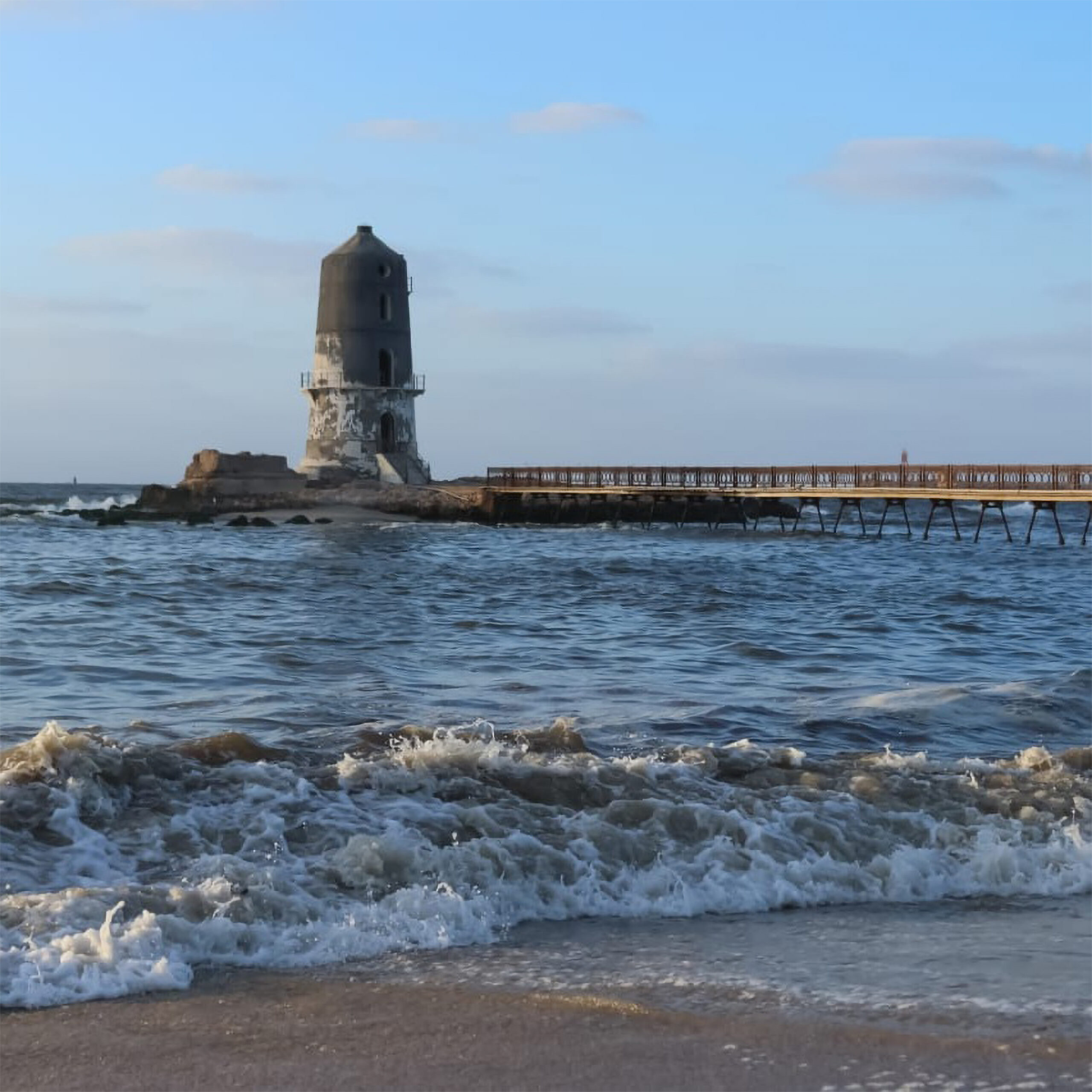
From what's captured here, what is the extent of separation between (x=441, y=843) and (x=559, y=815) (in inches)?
29.7

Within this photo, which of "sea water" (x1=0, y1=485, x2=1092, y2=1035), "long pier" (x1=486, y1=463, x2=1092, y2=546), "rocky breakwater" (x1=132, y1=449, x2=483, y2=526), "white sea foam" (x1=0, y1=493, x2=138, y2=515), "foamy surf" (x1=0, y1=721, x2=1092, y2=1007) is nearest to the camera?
"sea water" (x1=0, y1=485, x2=1092, y2=1035)

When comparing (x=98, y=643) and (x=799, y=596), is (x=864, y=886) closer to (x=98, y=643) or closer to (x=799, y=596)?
(x=98, y=643)

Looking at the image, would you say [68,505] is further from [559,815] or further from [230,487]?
[559,815]

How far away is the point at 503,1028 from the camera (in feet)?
15.7

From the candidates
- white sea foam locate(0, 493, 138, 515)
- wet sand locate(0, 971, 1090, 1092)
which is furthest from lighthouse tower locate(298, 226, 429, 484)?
wet sand locate(0, 971, 1090, 1092)

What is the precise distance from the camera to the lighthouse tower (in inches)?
2037

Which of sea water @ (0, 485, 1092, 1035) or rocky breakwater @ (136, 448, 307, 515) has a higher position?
rocky breakwater @ (136, 448, 307, 515)

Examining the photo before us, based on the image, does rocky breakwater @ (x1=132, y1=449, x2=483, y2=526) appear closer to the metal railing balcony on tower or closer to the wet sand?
the metal railing balcony on tower

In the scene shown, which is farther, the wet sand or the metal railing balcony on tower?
→ the metal railing balcony on tower

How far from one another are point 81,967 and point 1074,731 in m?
7.99

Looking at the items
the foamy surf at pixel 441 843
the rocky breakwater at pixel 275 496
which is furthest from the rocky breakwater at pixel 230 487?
the foamy surf at pixel 441 843

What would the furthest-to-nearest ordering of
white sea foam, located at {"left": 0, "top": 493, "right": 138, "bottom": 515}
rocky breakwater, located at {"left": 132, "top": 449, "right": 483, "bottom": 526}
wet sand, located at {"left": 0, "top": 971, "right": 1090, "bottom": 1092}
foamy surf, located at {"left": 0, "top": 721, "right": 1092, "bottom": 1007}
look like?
white sea foam, located at {"left": 0, "top": 493, "right": 138, "bottom": 515}
rocky breakwater, located at {"left": 132, "top": 449, "right": 483, "bottom": 526}
foamy surf, located at {"left": 0, "top": 721, "right": 1092, "bottom": 1007}
wet sand, located at {"left": 0, "top": 971, "right": 1090, "bottom": 1092}

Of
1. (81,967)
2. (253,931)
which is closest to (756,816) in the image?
(253,931)

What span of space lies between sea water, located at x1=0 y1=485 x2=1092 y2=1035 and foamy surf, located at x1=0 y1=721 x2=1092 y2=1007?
0.06ft
